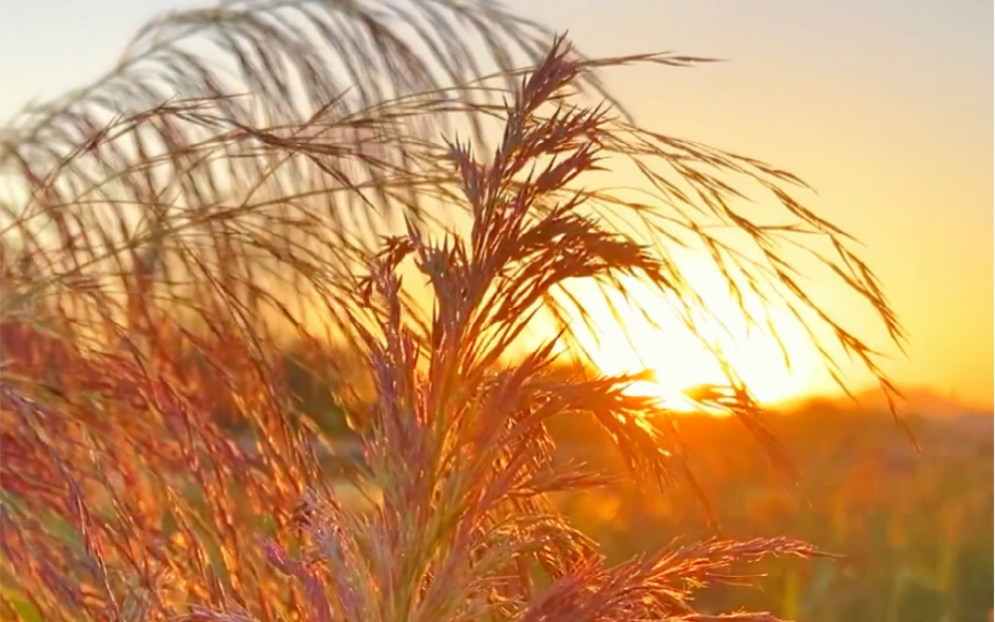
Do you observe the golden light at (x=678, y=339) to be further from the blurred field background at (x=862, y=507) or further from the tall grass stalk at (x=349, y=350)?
the blurred field background at (x=862, y=507)

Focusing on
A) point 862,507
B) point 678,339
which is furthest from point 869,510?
point 678,339

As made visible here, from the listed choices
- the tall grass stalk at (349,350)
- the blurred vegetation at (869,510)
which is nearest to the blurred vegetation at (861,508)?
the blurred vegetation at (869,510)

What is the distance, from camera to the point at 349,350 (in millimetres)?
795

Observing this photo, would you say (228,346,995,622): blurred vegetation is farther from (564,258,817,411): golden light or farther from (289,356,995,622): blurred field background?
(564,258,817,411): golden light

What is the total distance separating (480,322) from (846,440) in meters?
0.77

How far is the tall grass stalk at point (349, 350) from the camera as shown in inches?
21.5

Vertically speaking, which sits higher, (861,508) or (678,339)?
(678,339)

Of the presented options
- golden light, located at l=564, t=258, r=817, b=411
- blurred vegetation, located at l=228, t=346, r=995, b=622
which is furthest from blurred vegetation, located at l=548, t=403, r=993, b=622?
golden light, located at l=564, t=258, r=817, b=411

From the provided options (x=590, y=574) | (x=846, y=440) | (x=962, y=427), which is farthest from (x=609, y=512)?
(x=590, y=574)

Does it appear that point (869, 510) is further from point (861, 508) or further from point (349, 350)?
point (349, 350)

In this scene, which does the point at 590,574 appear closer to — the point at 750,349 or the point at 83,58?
the point at 750,349

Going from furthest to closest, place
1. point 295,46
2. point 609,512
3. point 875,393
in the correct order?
point 609,512
point 875,393
point 295,46

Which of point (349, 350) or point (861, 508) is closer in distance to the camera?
point (349, 350)

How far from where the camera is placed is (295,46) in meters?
0.91
